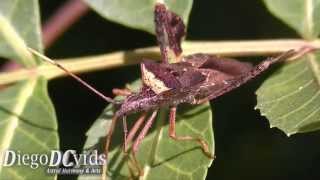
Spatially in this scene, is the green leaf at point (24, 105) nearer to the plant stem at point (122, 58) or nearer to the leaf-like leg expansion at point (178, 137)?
the plant stem at point (122, 58)

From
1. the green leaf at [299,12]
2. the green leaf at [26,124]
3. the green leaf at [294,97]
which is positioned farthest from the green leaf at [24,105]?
the green leaf at [299,12]

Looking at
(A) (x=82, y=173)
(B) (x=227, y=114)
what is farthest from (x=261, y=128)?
(A) (x=82, y=173)

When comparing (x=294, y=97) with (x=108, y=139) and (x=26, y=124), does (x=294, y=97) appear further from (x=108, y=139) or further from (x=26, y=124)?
(x=26, y=124)

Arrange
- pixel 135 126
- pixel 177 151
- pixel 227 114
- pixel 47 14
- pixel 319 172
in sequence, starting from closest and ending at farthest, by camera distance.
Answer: pixel 177 151, pixel 135 126, pixel 319 172, pixel 227 114, pixel 47 14

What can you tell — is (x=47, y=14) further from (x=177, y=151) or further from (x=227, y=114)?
(x=177, y=151)

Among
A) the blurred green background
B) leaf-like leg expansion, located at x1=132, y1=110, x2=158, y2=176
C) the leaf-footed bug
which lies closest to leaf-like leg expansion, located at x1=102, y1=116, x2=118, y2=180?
the leaf-footed bug

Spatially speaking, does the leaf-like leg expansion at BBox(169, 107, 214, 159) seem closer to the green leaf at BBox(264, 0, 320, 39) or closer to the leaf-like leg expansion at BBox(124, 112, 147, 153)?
the leaf-like leg expansion at BBox(124, 112, 147, 153)

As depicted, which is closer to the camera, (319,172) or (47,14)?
(319,172)
